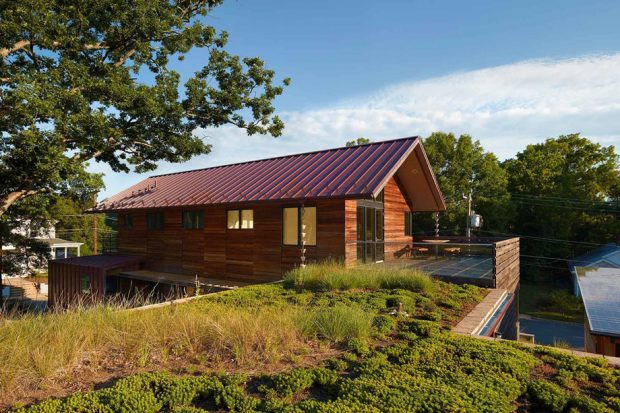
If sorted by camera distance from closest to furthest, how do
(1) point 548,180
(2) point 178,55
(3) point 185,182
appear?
1. (2) point 178,55
2. (3) point 185,182
3. (1) point 548,180

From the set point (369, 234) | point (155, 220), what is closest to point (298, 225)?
point (369, 234)

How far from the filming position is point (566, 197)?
32750 mm

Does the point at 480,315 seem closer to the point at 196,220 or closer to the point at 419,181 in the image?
the point at 419,181

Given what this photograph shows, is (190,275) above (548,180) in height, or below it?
below

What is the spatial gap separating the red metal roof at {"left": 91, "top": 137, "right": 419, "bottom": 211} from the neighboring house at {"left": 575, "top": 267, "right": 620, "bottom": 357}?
249 inches

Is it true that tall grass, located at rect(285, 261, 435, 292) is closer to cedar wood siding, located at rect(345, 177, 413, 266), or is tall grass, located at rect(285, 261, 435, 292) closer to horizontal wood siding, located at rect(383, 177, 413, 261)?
cedar wood siding, located at rect(345, 177, 413, 266)

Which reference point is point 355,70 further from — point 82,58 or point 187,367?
point 187,367

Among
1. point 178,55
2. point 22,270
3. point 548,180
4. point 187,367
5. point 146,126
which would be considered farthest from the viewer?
point 548,180

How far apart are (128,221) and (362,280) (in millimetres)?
15659

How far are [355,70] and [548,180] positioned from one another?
2995 cm

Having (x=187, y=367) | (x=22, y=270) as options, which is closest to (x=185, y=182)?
(x=22, y=270)

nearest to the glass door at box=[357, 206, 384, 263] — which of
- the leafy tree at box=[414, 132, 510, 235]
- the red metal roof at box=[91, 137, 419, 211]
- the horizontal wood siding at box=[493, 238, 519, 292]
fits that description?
the red metal roof at box=[91, 137, 419, 211]

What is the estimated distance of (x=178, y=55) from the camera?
16328mm

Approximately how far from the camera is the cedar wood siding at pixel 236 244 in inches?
506
